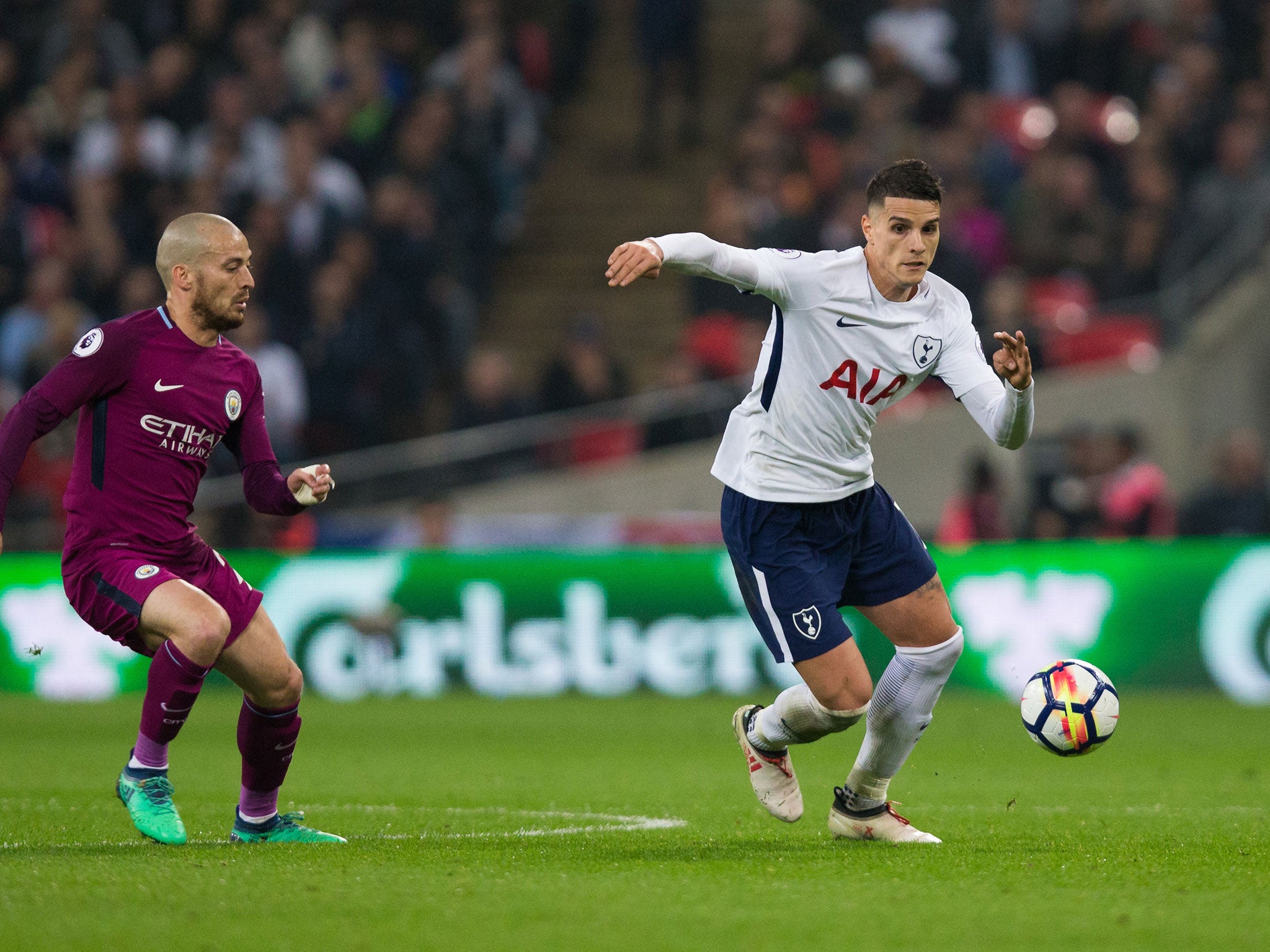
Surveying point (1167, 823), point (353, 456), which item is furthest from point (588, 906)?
point (353, 456)

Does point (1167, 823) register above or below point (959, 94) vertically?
below

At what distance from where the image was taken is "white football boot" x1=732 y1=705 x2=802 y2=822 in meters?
6.72

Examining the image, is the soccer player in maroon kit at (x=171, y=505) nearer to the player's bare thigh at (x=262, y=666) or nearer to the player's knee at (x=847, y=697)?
the player's bare thigh at (x=262, y=666)

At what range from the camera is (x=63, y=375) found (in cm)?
630

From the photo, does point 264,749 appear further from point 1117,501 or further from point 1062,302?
point 1062,302

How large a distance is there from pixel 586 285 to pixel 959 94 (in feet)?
14.5

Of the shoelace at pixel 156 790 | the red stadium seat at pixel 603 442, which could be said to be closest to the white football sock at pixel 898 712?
the shoelace at pixel 156 790

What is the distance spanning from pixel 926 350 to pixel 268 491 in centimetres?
240

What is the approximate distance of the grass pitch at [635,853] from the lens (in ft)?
15.7

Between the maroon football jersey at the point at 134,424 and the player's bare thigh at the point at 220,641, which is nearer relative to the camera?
the player's bare thigh at the point at 220,641

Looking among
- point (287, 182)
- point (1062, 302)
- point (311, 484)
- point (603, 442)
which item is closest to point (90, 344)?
point (311, 484)

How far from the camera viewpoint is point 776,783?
6750 mm

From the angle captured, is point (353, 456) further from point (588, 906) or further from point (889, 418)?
point (588, 906)

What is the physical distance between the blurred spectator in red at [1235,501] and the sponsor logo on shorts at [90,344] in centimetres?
1065
